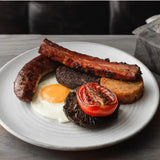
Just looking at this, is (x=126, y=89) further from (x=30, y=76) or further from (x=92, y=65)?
(x=30, y=76)

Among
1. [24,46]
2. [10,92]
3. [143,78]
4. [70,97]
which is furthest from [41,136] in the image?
[24,46]

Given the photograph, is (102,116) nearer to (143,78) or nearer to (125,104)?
(125,104)

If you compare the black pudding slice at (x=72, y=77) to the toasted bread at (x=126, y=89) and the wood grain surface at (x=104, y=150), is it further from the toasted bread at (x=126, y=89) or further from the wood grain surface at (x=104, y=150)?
the wood grain surface at (x=104, y=150)

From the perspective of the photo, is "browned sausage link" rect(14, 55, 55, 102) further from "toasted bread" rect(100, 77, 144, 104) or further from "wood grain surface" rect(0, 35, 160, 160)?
"toasted bread" rect(100, 77, 144, 104)

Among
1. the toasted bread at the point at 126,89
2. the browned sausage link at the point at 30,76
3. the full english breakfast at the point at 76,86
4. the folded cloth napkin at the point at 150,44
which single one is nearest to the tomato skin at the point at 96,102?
the full english breakfast at the point at 76,86

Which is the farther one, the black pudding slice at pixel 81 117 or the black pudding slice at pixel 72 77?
the black pudding slice at pixel 72 77

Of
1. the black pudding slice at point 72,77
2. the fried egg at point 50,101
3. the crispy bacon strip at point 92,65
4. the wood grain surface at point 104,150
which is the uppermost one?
the crispy bacon strip at point 92,65
